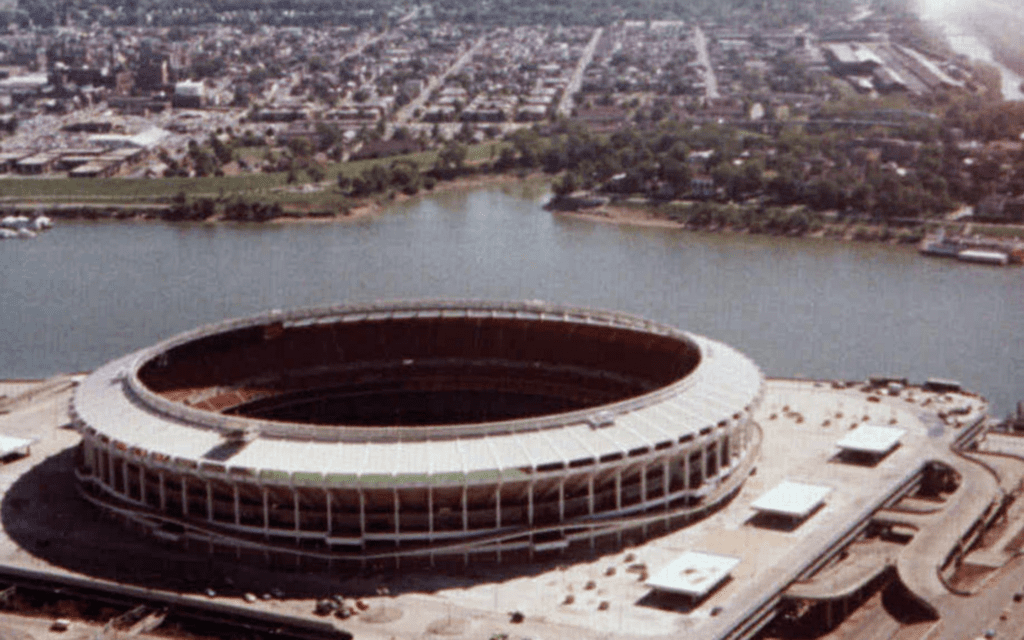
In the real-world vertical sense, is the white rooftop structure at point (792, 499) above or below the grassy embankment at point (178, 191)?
above

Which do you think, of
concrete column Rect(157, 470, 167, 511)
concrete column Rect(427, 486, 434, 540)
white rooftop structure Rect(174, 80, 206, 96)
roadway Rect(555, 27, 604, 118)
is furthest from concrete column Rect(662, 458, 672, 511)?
white rooftop structure Rect(174, 80, 206, 96)

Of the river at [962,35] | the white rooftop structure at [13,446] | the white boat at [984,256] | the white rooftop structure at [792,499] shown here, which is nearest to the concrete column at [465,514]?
the white rooftop structure at [792,499]

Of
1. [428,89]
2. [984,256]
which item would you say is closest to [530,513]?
[984,256]

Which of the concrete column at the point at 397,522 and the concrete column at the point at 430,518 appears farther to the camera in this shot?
the concrete column at the point at 397,522

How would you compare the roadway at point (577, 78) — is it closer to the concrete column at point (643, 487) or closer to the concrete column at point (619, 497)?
the concrete column at point (643, 487)

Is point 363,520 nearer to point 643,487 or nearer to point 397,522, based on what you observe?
point 397,522

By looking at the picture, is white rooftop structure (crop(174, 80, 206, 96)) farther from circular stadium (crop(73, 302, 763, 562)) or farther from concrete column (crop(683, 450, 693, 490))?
concrete column (crop(683, 450, 693, 490))
